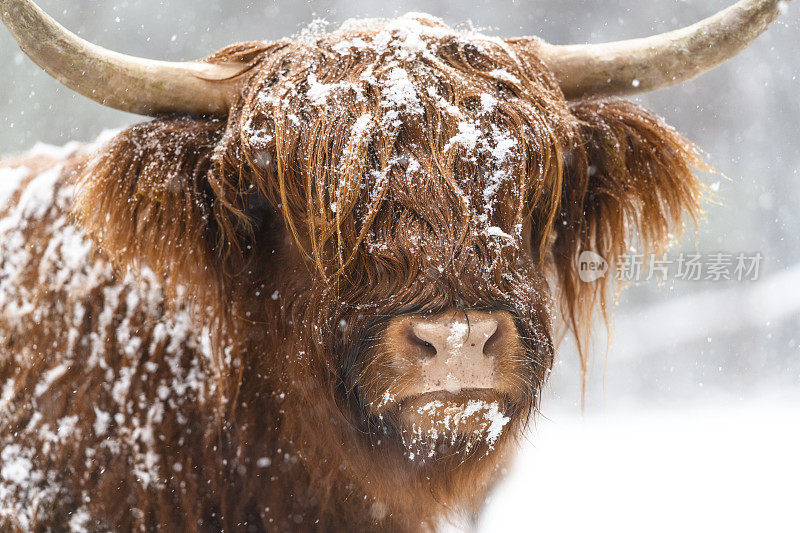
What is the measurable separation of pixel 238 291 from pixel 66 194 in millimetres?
640

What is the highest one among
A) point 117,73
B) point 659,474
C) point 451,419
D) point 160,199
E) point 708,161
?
point 708,161

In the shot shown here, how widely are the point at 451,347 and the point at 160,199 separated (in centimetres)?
89

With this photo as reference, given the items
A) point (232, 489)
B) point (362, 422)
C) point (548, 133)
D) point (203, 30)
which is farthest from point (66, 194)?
point (203, 30)

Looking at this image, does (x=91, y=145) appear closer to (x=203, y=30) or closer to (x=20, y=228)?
(x=20, y=228)

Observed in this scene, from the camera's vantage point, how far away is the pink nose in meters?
1.55

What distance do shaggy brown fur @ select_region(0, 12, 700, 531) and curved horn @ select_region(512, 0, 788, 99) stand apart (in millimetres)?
92

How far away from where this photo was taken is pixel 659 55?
2.06m

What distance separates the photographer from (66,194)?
2193 millimetres

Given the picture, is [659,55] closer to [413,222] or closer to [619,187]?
[619,187]

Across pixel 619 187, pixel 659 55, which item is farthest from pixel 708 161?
pixel 659 55

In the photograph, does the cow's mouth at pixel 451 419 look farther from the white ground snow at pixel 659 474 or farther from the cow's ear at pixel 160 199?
the white ground snow at pixel 659 474

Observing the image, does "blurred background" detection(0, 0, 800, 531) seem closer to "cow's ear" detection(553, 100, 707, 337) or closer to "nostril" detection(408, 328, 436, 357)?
"cow's ear" detection(553, 100, 707, 337)

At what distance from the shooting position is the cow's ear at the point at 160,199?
1.88m

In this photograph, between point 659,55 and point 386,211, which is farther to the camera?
point 659,55
